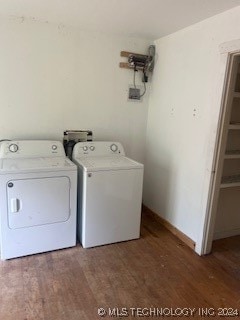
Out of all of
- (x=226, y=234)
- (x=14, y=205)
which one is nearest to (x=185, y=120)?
(x=226, y=234)

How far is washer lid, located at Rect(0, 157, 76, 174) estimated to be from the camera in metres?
2.22

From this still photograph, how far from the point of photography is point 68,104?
2955 millimetres

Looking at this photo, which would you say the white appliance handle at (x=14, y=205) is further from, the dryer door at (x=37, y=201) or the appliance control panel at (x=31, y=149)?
the appliance control panel at (x=31, y=149)

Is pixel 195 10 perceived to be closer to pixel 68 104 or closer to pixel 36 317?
pixel 68 104

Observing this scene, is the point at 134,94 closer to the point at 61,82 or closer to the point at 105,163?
the point at 61,82

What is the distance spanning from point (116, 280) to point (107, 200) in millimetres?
727

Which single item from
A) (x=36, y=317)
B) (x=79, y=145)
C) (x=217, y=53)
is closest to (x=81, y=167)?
(x=79, y=145)

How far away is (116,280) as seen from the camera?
2.11m

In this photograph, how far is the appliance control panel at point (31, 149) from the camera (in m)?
2.59

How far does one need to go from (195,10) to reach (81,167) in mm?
1702

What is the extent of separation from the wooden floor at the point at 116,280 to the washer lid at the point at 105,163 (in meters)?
0.82

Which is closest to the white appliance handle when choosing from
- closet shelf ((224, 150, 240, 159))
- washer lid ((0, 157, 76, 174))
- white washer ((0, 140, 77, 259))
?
white washer ((0, 140, 77, 259))

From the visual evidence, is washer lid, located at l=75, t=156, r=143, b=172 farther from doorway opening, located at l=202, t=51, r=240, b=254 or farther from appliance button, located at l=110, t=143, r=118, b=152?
doorway opening, located at l=202, t=51, r=240, b=254

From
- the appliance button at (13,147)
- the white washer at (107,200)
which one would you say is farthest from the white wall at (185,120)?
the appliance button at (13,147)
